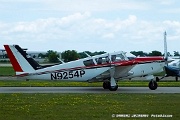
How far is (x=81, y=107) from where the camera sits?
16031mm

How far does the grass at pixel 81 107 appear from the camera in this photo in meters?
14.0

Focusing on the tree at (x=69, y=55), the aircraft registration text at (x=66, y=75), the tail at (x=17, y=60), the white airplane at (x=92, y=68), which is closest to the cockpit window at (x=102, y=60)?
the white airplane at (x=92, y=68)

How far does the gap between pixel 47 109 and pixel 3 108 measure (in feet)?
5.42

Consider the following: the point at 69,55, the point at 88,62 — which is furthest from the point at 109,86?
the point at 69,55

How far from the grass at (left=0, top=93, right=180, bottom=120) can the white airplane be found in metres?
5.36

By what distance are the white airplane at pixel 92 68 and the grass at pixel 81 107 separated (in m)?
5.36

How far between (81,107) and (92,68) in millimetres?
9827

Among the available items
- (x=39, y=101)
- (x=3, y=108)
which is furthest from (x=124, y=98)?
(x=3, y=108)

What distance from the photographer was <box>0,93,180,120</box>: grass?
1403 centimetres

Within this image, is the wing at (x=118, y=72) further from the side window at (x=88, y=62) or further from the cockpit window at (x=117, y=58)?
the side window at (x=88, y=62)

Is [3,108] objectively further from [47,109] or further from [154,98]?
[154,98]

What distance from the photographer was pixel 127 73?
84.8ft

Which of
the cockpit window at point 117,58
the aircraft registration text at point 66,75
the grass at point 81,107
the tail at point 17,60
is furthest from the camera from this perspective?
the cockpit window at point 117,58

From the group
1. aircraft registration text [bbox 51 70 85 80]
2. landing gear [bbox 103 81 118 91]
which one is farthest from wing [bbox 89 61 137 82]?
aircraft registration text [bbox 51 70 85 80]
